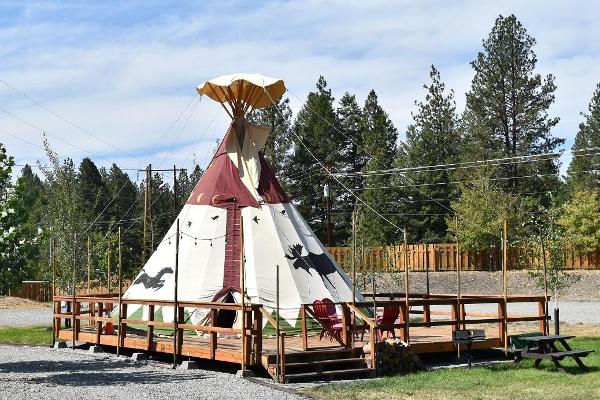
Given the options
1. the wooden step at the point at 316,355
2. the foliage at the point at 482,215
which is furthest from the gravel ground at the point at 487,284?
the wooden step at the point at 316,355

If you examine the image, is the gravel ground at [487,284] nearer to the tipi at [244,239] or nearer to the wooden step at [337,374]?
the tipi at [244,239]

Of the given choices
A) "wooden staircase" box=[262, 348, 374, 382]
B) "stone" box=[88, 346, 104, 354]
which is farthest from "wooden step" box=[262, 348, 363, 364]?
"stone" box=[88, 346, 104, 354]

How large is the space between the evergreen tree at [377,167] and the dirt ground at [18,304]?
17894 mm

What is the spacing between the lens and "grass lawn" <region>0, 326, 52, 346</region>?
21.9 meters

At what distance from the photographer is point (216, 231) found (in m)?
19.6

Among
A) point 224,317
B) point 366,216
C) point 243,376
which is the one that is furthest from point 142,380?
point 366,216

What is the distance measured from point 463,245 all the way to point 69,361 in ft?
94.1

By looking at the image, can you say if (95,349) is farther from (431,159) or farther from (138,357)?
(431,159)

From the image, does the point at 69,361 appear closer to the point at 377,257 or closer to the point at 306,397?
the point at 306,397

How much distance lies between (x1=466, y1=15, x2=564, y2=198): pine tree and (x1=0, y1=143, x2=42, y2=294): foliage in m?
38.3

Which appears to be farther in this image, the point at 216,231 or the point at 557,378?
A: the point at 216,231

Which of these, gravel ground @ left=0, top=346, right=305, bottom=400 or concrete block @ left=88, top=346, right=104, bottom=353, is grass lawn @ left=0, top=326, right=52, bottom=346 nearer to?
concrete block @ left=88, top=346, right=104, bottom=353

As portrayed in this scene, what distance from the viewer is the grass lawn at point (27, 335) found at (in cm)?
2191

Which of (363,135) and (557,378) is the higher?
(363,135)
